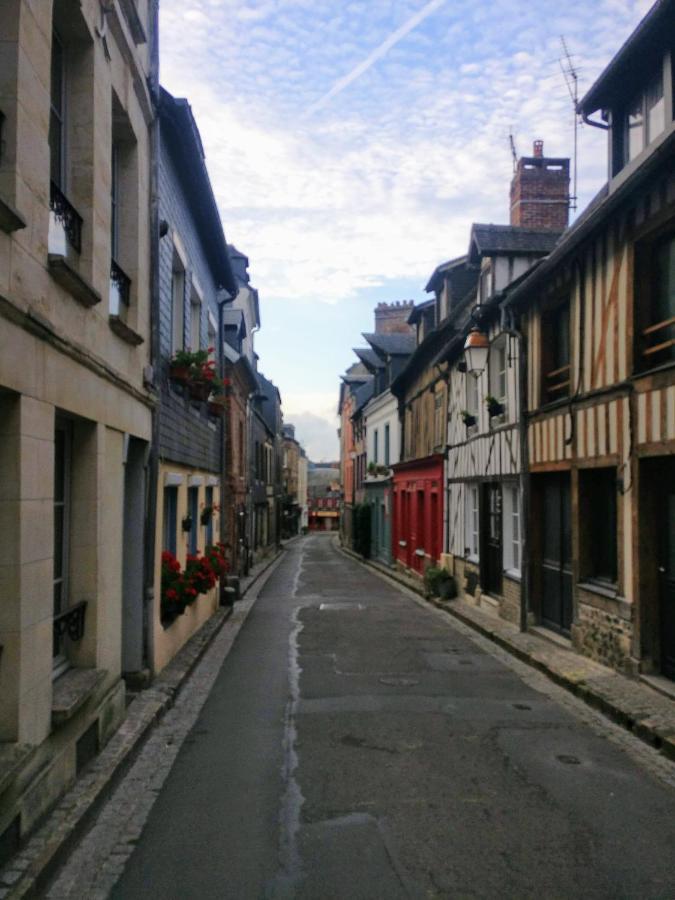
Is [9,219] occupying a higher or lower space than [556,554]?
higher

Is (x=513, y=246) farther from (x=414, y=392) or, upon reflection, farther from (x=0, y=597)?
(x=0, y=597)

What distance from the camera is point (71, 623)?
615 cm

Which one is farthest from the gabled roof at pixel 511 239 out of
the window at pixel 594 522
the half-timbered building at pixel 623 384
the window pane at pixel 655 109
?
the window at pixel 594 522

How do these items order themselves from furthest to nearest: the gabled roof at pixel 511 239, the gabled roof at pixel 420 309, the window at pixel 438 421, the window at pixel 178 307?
1. the gabled roof at pixel 420 309
2. the window at pixel 438 421
3. the gabled roof at pixel 511 239
4. the window at pixel 178 307

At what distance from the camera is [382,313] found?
138ft

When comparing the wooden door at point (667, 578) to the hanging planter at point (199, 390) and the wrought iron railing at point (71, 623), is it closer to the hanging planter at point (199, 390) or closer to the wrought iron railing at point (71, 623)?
the wrought iron railing at point (71, 623)

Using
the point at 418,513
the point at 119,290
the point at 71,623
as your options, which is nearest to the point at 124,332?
the point at 119,290

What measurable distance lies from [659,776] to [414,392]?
61.8 feet

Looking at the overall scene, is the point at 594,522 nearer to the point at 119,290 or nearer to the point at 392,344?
the point at 119,290

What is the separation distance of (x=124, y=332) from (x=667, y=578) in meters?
5.60

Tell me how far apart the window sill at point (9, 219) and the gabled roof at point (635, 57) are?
21.9 feet

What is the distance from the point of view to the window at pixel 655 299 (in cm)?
837

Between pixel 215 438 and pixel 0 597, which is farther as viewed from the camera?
pixel 215 438

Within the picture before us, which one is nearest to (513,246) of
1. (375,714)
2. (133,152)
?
(133,152)
